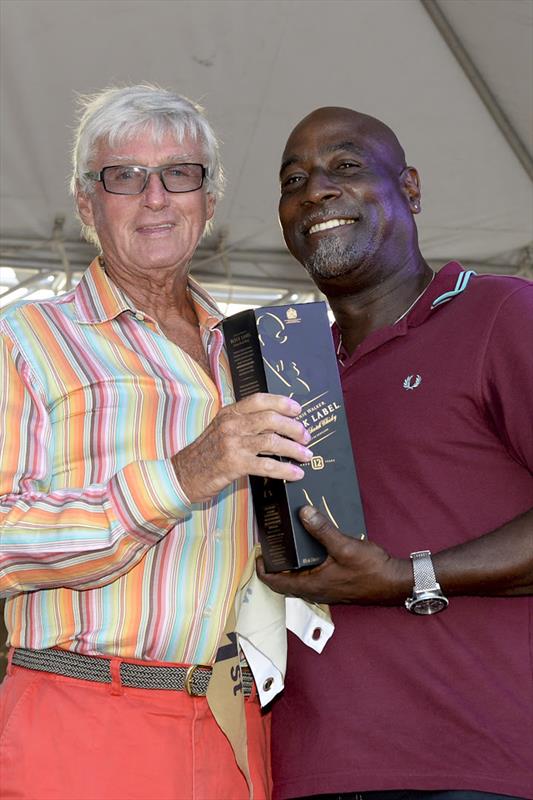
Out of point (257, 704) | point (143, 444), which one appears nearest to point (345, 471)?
point (143, 444)

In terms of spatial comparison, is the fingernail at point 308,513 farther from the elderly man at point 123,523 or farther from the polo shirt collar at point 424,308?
the polo shirt collar at point 424,308

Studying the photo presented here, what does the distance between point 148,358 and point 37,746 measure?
0.73 m

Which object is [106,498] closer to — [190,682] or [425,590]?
[190,682]

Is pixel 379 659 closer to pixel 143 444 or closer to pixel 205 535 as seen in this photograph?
pixel 205 535

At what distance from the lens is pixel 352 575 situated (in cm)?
184

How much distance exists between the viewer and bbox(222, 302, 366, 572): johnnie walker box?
1806 millimetres

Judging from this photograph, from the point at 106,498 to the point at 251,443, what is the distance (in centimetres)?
28

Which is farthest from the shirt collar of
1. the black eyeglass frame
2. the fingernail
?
the fingernail

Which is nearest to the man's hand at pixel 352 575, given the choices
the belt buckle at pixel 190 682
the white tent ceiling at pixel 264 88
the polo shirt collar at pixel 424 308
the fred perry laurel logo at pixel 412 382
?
the belt buckle at pixel 190 682

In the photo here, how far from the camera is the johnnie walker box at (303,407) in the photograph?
181 centimetres

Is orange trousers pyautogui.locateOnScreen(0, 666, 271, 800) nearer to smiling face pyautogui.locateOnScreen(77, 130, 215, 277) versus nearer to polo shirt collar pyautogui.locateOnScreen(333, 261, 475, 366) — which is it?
polo shirt collar pyautogui.locateOnScreen(333, 261, 475, 366)

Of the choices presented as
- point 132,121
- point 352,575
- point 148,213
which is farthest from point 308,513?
point 132,121

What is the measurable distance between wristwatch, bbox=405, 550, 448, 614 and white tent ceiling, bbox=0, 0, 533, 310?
9.40 ft

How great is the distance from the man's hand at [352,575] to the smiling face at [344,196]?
0.70 meters
